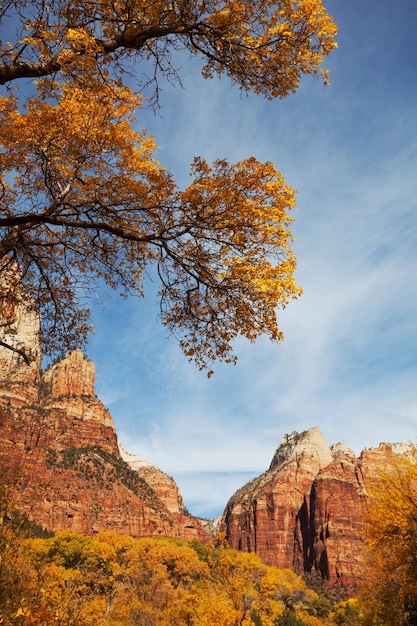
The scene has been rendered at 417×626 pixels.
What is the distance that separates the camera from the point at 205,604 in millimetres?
28906

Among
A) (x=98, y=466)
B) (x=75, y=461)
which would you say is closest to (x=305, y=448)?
(x=98, y=466)

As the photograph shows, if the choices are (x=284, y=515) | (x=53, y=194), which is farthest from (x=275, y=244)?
(x=284, y=515)

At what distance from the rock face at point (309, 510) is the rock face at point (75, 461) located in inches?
976

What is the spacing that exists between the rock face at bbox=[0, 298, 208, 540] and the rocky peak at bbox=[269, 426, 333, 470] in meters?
50.1

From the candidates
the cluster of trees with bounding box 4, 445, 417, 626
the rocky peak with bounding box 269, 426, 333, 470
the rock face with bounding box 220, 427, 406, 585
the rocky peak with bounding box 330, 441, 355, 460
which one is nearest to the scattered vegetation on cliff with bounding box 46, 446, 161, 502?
the cluster of trees with bounding box 4, 445, 417, 626

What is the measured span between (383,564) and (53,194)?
2017 cm

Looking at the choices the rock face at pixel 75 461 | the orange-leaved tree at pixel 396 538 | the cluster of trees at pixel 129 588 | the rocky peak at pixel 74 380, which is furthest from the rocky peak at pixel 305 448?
the orange-leaved tree at pixel 396 538

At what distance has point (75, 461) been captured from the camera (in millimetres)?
106875

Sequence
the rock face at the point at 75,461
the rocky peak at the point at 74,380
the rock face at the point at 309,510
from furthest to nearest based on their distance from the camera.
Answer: the rocky peak at the point at 74,380 < the rock face at the point at 309,510 < the rock face at the point at 75,461

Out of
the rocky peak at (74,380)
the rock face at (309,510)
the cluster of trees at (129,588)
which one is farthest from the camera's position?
the rocky peak at (74,380)

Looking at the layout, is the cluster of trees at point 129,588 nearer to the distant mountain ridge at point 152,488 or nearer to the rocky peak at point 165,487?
the distant mountain ridge at point 152,488

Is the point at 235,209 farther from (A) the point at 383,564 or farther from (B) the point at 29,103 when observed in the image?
(A) the point at 383,564

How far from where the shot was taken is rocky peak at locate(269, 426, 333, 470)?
543 ft

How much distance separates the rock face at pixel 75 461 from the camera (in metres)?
95.5
